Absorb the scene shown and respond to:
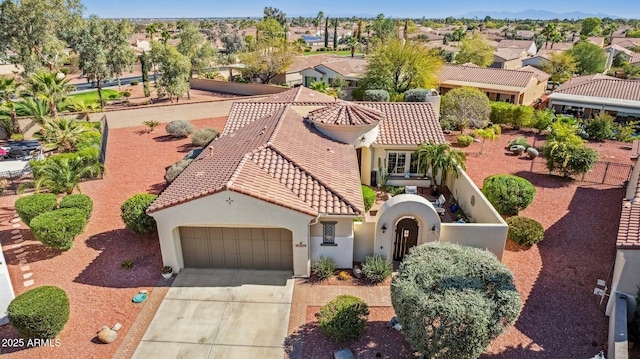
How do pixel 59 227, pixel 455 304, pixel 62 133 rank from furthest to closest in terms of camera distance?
1. pixel 62 133
2. pixel 59 227
3. pixel 455 304

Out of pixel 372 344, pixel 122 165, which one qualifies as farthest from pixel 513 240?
pixel 122 165

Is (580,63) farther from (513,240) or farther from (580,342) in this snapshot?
(580,342)

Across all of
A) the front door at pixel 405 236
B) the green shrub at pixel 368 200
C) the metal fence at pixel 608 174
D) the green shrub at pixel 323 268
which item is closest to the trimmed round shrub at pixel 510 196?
the green shrub at pixel 368 200

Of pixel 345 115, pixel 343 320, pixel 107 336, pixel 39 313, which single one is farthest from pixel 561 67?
pixel 39 313

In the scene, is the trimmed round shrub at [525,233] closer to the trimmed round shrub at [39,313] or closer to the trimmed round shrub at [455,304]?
the trimmed round shrub at [455,304]

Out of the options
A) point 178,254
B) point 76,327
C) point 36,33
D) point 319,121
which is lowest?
point 76,327

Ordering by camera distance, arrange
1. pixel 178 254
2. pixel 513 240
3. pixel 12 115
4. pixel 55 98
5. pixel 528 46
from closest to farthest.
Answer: pixel 178 254 → pixel 513 240 → pixel 55 98 → pixel 12 115 → pixel 528 46

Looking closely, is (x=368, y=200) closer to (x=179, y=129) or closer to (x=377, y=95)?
(x=179, y=129)

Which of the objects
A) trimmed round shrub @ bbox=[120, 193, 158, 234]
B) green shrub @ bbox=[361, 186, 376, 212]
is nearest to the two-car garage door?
trimmed round shrub @ bbox=[120, 193, 158, 234]
